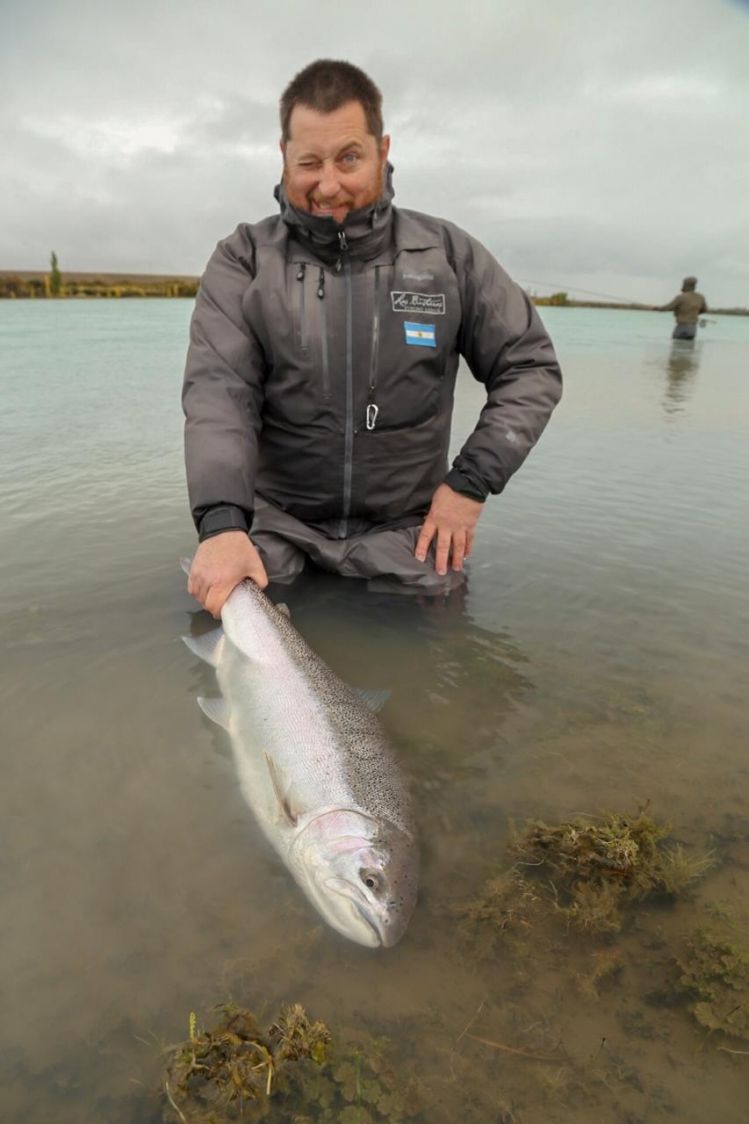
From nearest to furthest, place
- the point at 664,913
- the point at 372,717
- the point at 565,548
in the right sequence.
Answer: the point at 664,913, the point at 372,717, the point at 565,548

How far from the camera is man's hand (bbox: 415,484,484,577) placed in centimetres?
428

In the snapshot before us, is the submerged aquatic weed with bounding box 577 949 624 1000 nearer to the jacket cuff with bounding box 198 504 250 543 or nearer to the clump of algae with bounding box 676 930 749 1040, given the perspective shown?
the clump of algae with bounding box 676 930 749 1040

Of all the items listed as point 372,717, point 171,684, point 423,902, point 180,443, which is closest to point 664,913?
point 423,902

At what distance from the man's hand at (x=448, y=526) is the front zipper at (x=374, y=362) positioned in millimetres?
607

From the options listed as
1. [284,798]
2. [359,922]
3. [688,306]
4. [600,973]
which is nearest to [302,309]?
[284,798]

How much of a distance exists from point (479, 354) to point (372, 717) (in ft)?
8.21

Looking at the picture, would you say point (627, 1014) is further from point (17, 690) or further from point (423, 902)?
point (17, 690)

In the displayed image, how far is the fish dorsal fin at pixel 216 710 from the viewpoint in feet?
11.0

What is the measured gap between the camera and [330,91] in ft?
12.4

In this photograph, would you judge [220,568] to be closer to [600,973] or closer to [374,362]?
[374,362]

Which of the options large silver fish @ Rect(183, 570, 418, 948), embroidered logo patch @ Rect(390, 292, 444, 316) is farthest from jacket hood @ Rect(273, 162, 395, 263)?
large silver fish @ Rect(183, 570, 418, 948)

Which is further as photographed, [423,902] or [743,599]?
[743,599]

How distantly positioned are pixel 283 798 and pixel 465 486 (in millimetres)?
2214

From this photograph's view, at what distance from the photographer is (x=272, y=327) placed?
13.8 ft
